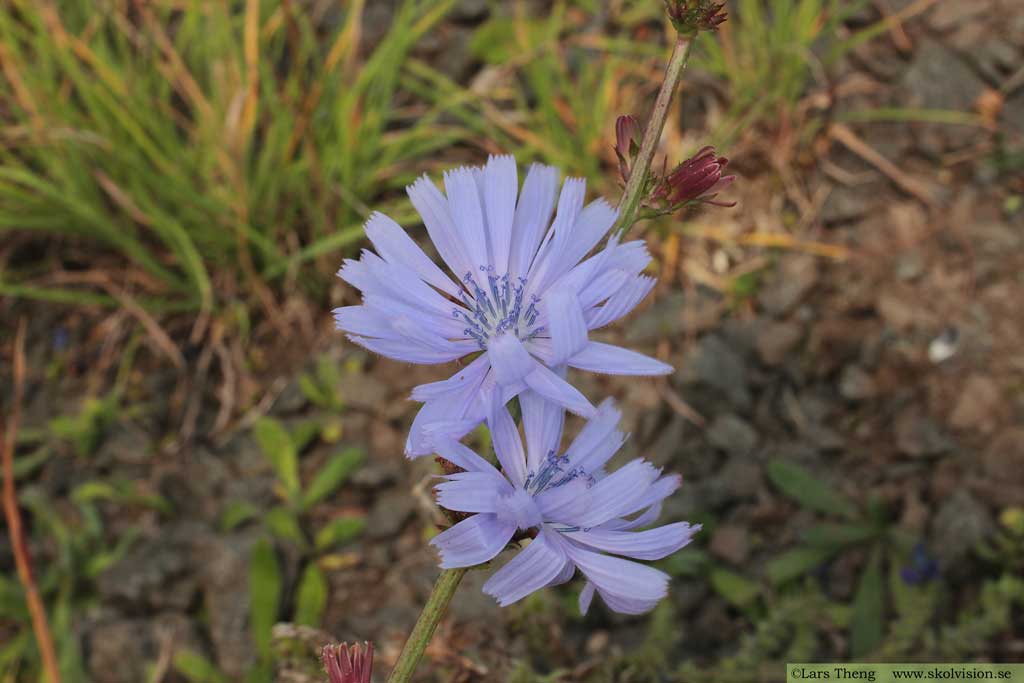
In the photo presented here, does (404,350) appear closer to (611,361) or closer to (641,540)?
(611,361)

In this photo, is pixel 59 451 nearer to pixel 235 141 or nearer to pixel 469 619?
pixel 235 141

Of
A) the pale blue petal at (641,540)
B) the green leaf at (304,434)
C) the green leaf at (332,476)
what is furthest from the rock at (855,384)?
the pale blue petal at (641,540)

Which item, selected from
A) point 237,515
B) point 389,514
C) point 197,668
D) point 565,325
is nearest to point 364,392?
point 389,514

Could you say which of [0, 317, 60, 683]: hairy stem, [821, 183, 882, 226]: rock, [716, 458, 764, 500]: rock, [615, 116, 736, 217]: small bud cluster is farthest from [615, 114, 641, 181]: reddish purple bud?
[821, 183, 882, 226]: rock

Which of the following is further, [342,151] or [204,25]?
[204,25]

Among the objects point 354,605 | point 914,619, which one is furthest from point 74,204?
point 914,619

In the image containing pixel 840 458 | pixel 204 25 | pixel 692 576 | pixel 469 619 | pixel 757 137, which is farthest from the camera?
pixel 204 25

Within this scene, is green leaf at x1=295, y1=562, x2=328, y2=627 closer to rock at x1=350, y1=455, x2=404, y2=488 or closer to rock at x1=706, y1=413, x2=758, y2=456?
rock at x1=350, y1=455, x2=404, y2=488
